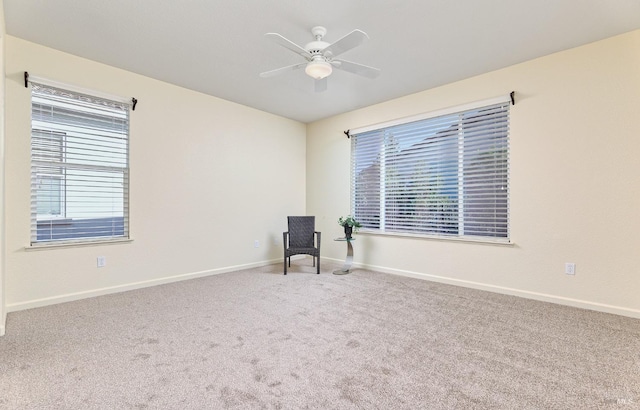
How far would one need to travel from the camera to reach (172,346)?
2.18 m

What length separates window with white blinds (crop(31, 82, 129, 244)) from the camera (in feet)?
10.00

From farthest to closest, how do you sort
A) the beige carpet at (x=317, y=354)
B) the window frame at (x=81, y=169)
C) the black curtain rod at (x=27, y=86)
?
the window frame at (x=81, y=169) < the black curtain rod at (x=27, y=86) < the beige carpet at (x=317, y=354)

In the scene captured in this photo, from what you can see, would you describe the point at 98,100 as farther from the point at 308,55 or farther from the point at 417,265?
the point at 417,265

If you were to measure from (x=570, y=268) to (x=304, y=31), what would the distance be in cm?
356

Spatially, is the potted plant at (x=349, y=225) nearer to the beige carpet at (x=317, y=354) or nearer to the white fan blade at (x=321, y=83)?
the beige carpet at (x=317, y=354)

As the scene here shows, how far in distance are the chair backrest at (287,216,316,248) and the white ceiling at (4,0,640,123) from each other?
2.15 meters

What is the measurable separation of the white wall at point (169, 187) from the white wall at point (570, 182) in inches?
112

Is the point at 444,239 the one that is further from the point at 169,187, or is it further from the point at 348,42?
the point at 169,187

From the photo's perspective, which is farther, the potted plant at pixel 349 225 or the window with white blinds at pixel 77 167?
the potted plant at pixel 349 225

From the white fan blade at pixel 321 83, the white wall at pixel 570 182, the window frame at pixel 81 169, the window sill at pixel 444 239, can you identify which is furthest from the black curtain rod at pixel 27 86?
the white wall at pixel 570 182

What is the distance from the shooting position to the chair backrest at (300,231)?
476cm

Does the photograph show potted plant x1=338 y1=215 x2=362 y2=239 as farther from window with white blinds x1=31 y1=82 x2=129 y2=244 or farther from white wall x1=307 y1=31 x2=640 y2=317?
window with white blinds x1=31 y1=82 x2=129 y2=244

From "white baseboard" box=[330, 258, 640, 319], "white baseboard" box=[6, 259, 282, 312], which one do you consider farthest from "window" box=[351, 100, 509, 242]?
"white baseboard" box=[6, 259, 282, 312]

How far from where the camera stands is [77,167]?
3.26 metres
